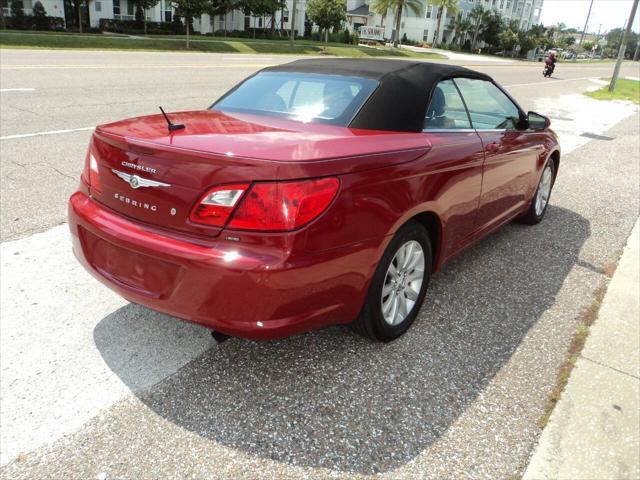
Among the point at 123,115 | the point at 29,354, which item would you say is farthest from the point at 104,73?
the point at 29,354

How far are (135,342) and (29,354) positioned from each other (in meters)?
0.55

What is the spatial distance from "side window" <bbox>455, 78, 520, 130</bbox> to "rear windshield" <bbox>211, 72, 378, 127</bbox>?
3.13 feet

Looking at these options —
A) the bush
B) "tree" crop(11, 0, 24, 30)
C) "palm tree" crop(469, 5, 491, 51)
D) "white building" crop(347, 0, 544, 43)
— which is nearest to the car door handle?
"tree" crop(11, 0, 24, 30)

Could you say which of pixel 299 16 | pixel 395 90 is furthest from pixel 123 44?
pixel 299 16

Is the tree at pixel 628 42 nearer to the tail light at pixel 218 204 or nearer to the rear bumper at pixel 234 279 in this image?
the rear bumper at pixel 234 279

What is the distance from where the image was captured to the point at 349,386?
9.13 feet

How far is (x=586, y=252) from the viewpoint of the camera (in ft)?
16.3

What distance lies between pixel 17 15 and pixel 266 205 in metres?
42.5

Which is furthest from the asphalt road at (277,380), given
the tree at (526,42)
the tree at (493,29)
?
the tree at (493,29)

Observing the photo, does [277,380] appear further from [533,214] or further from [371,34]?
[371,34]

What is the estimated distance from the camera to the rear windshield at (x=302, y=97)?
3.11 m

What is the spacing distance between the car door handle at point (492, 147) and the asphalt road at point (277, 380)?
3.34ft

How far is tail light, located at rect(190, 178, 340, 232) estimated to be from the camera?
2275 mm

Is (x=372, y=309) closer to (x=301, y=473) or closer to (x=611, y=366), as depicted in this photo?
(x=301, y=473)
